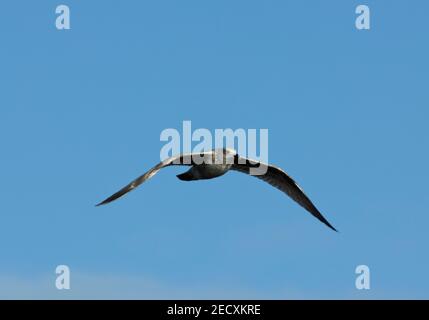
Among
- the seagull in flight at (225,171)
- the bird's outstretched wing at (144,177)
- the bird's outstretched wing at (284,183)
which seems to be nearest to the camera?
the bird's outstretched wing at (144,177)

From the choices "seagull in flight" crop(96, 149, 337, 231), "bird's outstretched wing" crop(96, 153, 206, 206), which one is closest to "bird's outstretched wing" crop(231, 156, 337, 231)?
"seagull in flight" crop(96, 149, 337, 231)

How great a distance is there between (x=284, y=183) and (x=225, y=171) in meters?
4.76

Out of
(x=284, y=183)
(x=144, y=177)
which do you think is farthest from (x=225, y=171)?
(x=144, y=177)

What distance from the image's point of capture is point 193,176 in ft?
112

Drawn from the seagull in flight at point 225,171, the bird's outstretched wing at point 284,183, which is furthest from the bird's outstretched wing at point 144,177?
the bird's outstretched wing at point 284,183

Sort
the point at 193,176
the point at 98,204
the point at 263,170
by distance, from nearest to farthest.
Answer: the point at 98,204 → the point at 193,176 → the point at 263,170

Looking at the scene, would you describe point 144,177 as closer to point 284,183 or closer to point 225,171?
point 225,171

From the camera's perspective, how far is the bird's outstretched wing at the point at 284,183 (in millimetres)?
37594

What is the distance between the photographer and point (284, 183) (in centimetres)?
3856

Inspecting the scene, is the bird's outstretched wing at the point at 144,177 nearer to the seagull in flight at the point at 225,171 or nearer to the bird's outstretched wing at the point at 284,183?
the seagull in flight at the point at 225,171
